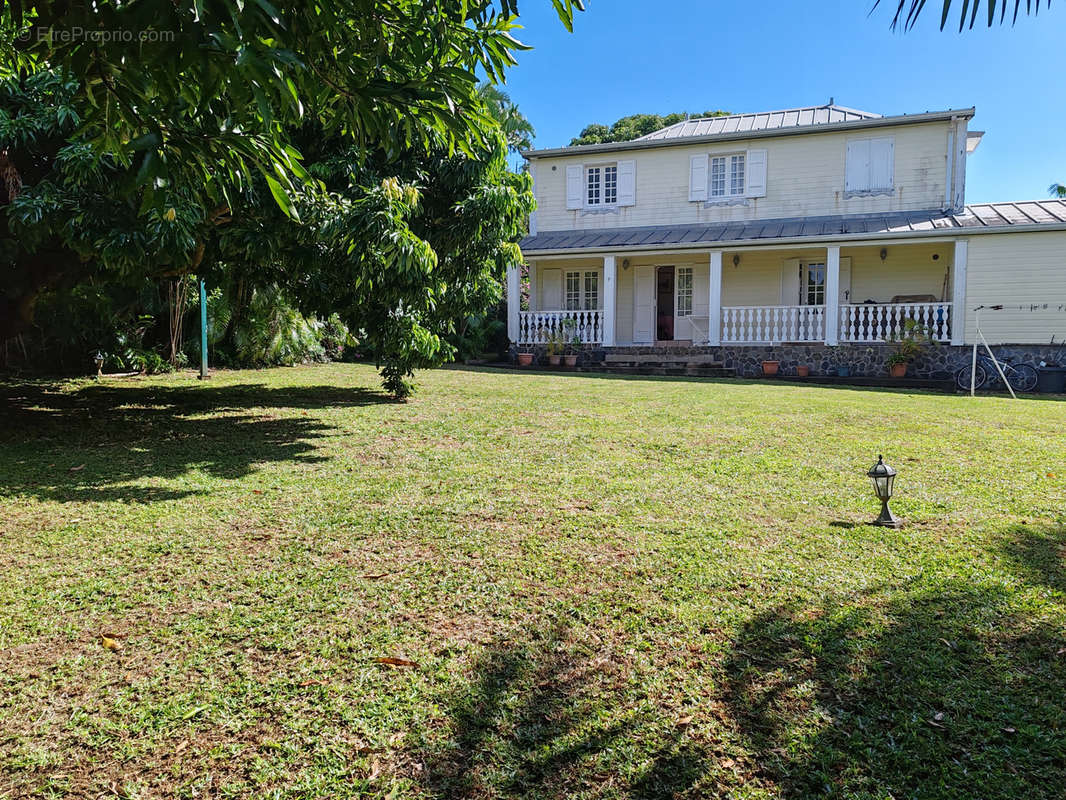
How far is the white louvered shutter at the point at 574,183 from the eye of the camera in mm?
19297

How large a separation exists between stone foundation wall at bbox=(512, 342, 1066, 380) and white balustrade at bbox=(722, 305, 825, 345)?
0.35 meters

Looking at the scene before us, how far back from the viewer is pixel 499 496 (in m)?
4.52

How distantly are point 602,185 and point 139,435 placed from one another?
15700 millimetres

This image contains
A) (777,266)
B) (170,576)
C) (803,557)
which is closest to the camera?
(170,576)

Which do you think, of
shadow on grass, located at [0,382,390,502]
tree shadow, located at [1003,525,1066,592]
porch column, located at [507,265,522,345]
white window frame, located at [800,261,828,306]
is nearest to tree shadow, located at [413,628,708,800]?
tree shadow, located at [1003,525,1066,592]

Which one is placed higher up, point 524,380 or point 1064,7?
point 1064,7

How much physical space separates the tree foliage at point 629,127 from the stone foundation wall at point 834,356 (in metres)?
23.1

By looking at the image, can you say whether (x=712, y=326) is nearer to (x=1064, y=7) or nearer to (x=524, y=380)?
(x=524, y=380)

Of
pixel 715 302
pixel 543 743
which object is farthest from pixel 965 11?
pixel 715 302

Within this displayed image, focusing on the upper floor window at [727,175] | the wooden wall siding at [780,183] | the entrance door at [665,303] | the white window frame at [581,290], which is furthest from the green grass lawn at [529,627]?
the white window frame at [581,290]

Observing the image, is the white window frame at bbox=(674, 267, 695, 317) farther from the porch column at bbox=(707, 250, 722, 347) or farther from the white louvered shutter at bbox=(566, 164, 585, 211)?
the white louvered shutter at bbox=(566, 164, 585, 211)

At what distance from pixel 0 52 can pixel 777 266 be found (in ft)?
56.7

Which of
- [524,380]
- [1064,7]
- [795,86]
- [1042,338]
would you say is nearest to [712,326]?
[524,380]

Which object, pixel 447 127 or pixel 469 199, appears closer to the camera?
pixel 447 127
